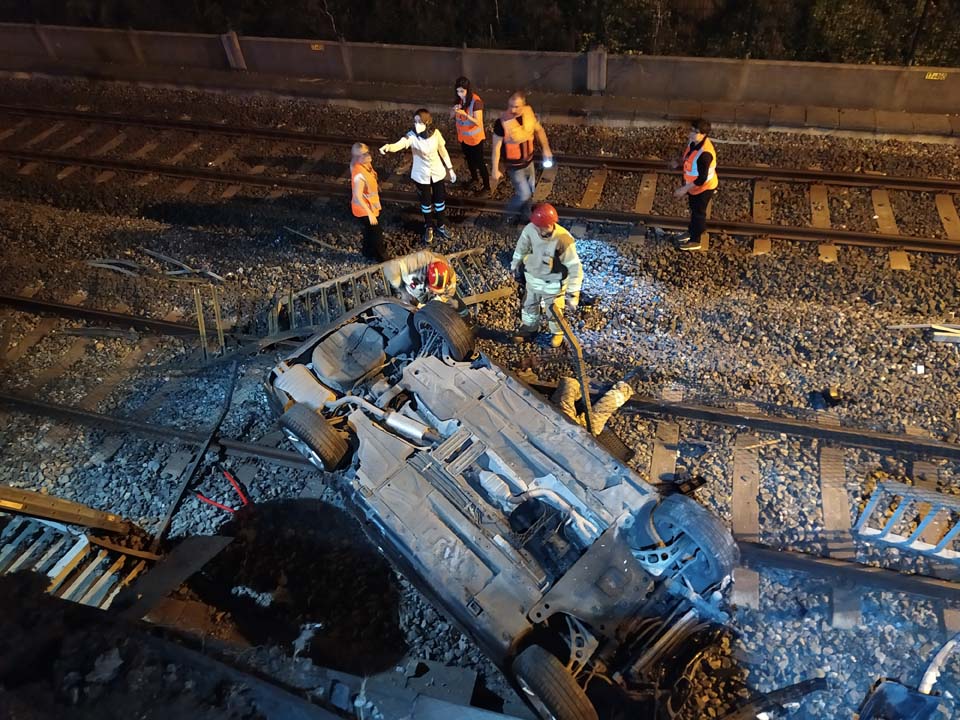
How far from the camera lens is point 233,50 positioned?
1382cm

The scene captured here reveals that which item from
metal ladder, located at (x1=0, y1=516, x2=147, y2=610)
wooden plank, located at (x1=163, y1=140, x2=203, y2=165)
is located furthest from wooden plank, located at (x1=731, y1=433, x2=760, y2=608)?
wooden plank, located at (x1=163, y1=140, x2=203, y2=165)

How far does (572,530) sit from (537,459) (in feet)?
2.02

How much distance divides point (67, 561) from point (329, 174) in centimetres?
720

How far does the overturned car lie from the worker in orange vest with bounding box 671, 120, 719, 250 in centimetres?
378

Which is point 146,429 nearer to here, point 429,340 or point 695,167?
point 429,340

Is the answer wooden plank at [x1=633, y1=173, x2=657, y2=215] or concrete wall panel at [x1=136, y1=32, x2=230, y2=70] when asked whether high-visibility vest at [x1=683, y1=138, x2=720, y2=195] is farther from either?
concrete wall panel at [x1=136, y1=32, x2=230, y2=70]

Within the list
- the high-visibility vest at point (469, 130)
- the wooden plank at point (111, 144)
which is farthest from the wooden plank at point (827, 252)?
the wooden plank at point (111, 144)

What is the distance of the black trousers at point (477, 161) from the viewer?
9.73 meters

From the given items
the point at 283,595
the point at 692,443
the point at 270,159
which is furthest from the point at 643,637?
the point at 270,159

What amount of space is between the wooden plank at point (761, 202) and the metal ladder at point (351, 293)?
12.2 feet

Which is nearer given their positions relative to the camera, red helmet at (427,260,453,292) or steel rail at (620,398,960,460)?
steel rail at (620,398,960,460)

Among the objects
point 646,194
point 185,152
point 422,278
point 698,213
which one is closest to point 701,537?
point 422,278

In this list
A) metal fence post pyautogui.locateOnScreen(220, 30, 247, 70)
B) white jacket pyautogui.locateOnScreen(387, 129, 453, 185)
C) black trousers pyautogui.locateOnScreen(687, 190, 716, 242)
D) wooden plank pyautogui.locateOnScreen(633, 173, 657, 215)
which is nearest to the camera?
black trousers pyautogui.locateOnScreen(687, 190, 716, 242)

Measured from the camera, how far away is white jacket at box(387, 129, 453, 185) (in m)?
8.54
